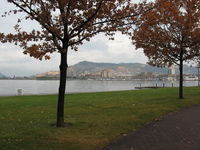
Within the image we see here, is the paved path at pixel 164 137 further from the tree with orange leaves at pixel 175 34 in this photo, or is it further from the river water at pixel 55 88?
the river water at pixel 55 88

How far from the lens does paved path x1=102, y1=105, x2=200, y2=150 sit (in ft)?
20.5

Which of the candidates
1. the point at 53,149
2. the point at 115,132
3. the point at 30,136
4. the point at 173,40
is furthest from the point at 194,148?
the point at 173,40

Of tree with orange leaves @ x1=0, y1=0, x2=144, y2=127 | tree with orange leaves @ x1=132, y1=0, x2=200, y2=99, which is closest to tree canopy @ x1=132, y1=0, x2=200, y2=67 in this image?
tree with orange leaves @ x1=132, y1=0, x2=200, y2=99

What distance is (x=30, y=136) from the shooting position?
741cm

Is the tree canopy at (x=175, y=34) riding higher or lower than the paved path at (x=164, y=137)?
higher

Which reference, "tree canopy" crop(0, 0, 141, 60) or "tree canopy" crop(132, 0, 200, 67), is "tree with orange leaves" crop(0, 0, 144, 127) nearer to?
"tree canopy" crop(0, 0, 141, 60)

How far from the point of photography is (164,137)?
714 centimetres

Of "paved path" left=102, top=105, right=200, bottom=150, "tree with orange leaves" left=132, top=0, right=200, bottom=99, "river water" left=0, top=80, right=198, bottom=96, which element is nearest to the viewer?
"paved path" left=102, top=105, right=200, bottom=150

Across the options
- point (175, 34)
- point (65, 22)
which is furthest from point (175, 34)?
point (65, 22)

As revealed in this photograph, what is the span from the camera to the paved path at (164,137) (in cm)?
625

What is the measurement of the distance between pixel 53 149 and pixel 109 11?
507 centimetres

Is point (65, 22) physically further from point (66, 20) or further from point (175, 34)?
point (175, 34)

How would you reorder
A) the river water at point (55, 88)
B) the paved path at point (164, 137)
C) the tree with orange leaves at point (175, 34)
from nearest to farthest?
1. the paved path at point (164, 137)
2. the tree with orange leaves at point (175, 34)
3. the river water at point (55, 88)

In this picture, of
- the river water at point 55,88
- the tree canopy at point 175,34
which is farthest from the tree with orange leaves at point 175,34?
the river water at point 55,88
